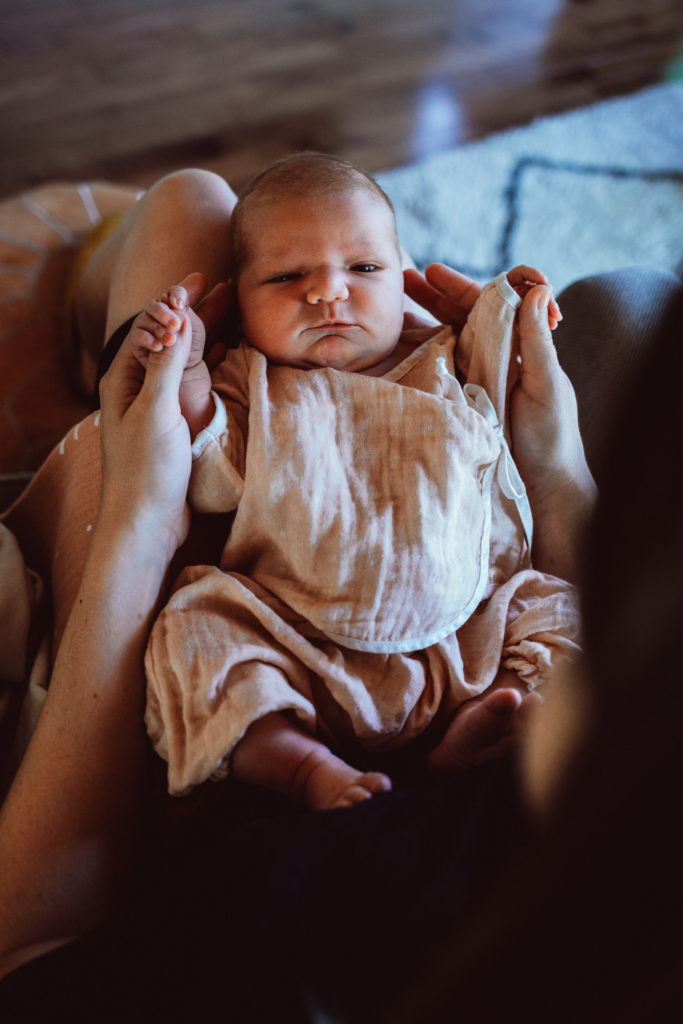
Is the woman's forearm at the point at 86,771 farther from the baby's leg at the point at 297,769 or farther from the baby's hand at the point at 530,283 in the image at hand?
the baby's hand at the point at 530,283

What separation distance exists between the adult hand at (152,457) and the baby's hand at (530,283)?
371mm

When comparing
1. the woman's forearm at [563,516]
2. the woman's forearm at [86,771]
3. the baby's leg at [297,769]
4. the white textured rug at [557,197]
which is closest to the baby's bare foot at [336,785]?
the baby's leg at [297,769]

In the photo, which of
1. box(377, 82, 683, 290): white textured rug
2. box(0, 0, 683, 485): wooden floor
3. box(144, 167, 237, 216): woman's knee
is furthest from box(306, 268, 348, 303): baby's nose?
box(0, 0, 683, 485): wooden floor

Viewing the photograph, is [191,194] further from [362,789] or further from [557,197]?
[557,197]

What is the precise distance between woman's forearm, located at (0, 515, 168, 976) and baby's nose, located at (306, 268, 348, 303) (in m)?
0.30

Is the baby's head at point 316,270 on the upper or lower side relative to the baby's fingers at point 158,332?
upper

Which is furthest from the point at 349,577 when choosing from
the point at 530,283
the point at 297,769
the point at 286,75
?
the point at 286,75

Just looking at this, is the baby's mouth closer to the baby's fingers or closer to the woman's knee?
the baby's fingers

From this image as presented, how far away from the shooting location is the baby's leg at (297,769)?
0.56 metres

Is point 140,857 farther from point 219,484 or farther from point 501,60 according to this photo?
point 501,60

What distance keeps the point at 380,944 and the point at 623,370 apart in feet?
2.48

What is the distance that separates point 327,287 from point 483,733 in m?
0.46

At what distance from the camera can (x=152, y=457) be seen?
0.68 m

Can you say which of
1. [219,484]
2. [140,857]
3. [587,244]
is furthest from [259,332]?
[587,244]
